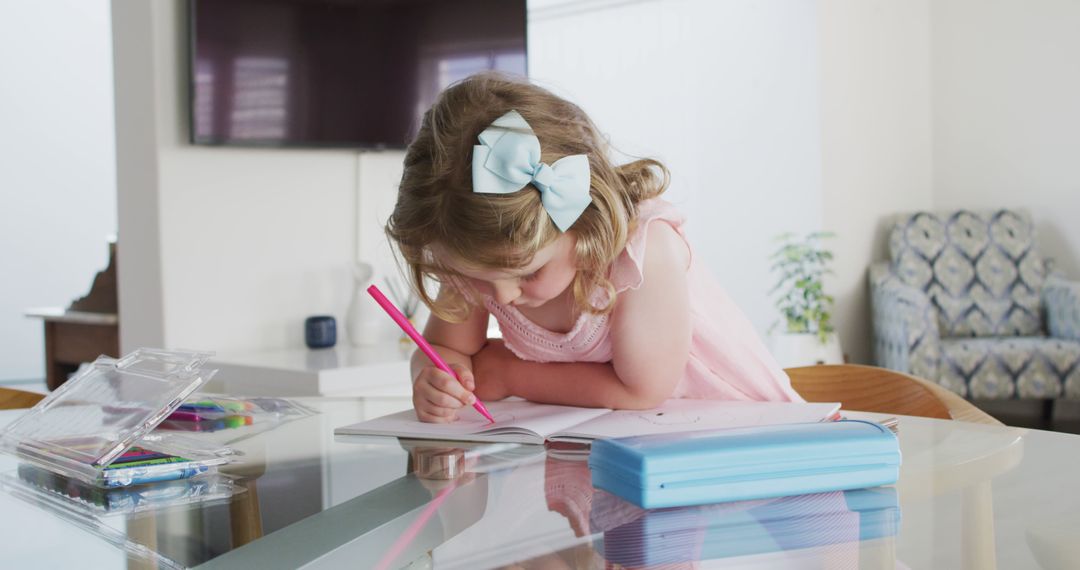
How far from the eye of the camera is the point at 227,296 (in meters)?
3.09

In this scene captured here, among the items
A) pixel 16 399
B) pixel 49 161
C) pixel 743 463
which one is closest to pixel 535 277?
pixel 743 463

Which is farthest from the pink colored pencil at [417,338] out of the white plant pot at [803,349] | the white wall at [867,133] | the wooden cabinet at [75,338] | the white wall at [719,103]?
the white wall at [867,133]

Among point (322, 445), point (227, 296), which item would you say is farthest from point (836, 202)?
point (322, 445)

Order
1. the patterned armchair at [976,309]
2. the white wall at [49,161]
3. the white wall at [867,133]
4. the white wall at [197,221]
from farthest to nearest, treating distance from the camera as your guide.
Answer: the white wall at [49,161] → the white wall at [867,133] → the patterned armchair at [976,309] → the white wall at [197,221]

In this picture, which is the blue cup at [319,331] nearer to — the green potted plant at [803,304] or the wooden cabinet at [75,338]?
the wooden cabinet at [75,338]

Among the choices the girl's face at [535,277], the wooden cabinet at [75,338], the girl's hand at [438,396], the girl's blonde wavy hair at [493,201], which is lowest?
the wooden cabinet at [75,338]

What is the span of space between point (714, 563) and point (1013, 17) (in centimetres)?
510

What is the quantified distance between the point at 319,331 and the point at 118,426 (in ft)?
8.03

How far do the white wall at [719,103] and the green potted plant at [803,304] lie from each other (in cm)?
14

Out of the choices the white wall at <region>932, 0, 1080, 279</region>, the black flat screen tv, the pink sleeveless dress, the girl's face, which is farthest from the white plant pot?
the girl's face

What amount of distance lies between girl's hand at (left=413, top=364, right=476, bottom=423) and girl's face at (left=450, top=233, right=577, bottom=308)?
0.36 feet

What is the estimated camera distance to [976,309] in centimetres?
445

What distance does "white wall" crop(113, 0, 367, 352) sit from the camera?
2918mm

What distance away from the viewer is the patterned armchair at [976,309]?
396 centimetres
